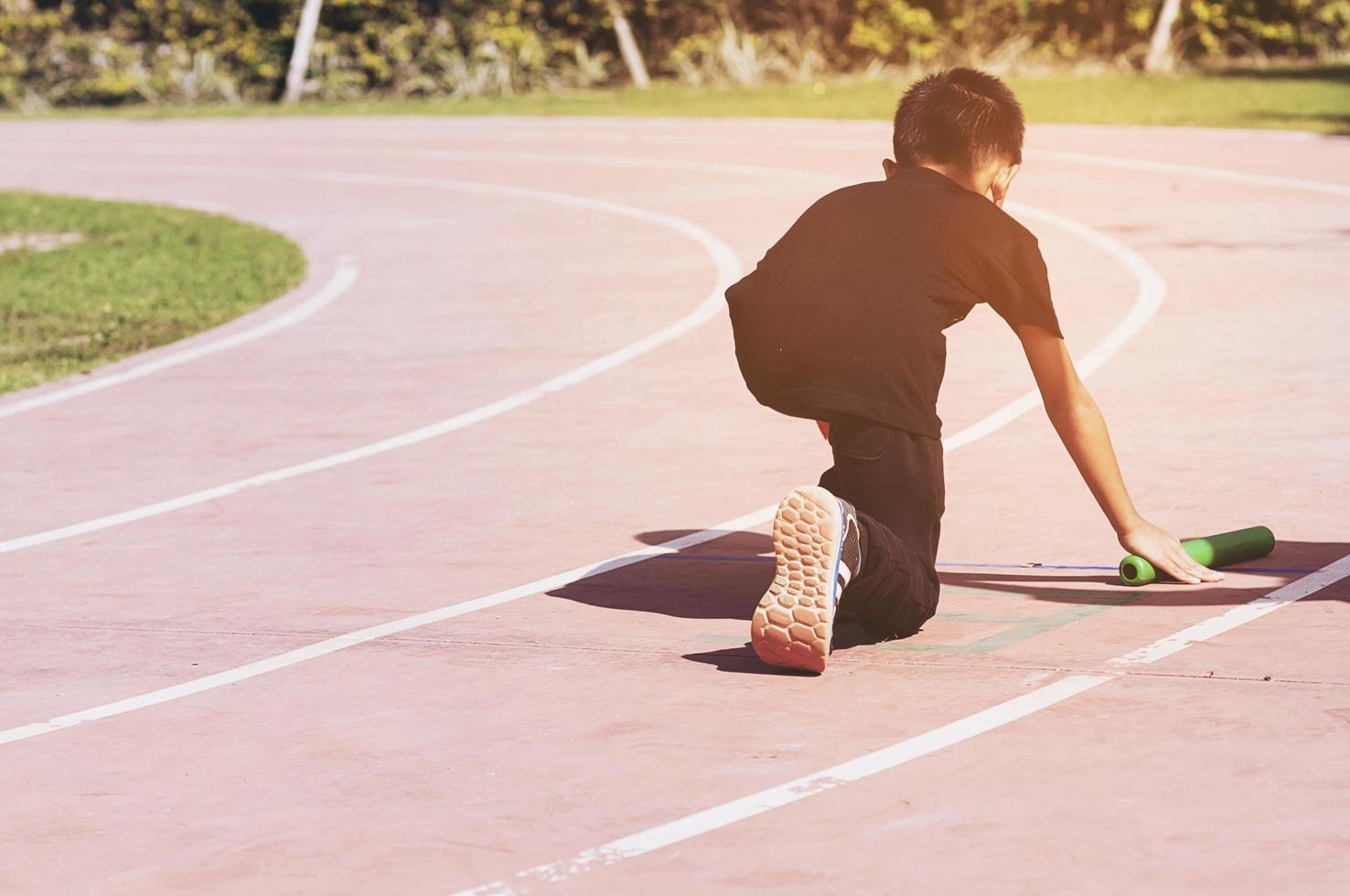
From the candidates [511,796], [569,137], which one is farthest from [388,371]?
[569,137]

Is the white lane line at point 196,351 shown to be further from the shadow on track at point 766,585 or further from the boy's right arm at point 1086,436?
the boy's right arm at point 1086,436

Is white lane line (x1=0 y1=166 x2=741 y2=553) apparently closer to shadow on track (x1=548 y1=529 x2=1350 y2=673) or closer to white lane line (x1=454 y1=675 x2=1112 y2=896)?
shadow on track (x1=548 y1=529 x2=1350 y2=673)

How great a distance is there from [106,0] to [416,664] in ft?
128

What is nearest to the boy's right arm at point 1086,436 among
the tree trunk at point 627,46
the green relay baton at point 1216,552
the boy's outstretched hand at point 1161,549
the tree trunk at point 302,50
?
the boy's outstretched hand at point 1161,549

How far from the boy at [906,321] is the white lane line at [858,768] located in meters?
0.36

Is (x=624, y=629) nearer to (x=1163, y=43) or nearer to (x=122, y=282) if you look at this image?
(x=122, y=282)

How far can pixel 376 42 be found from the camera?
40.5 m

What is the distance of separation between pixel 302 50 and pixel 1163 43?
15.0 metres

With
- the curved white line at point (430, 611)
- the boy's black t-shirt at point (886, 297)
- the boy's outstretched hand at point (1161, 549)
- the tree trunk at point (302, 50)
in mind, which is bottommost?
the tree trunk at point (302, 50)

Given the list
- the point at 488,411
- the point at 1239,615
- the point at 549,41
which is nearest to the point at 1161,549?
the point at 1239,615

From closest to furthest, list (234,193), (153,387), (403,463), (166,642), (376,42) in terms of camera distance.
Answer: (166,642) → (403,463) → (153,387) → (234,193) → (376,42)

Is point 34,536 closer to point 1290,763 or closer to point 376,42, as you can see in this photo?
point 1290,763

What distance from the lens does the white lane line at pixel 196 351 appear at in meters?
10.9

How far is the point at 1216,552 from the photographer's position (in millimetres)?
6551
